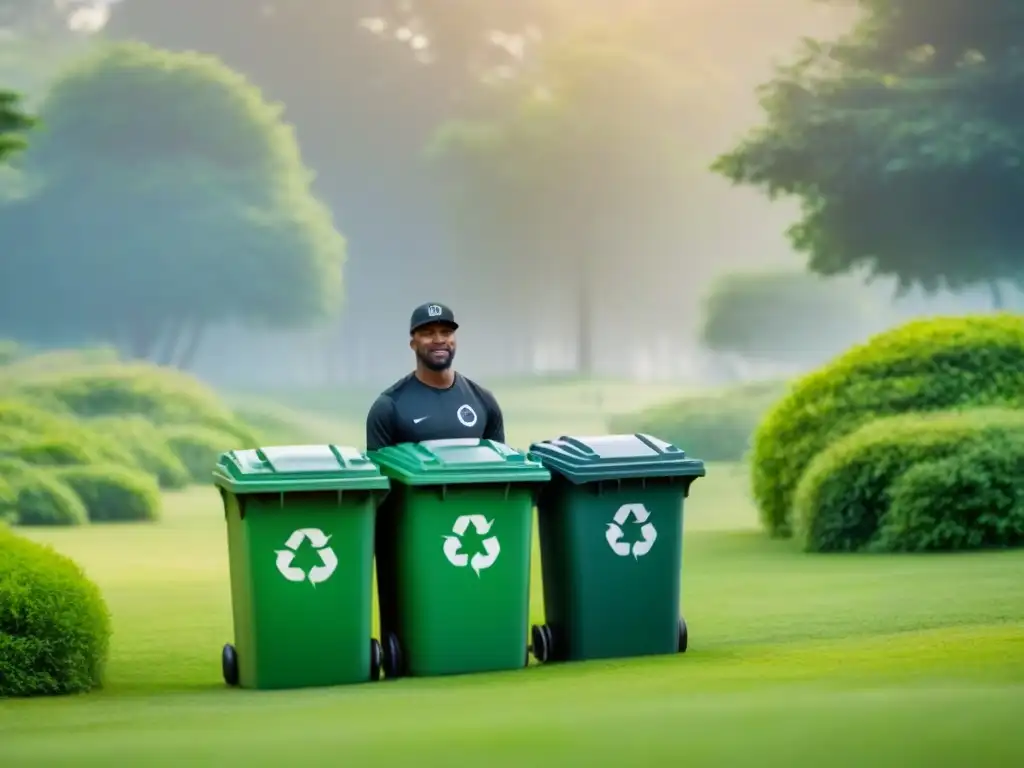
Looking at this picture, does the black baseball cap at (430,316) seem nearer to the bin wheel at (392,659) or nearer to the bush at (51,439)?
the bin wheel at (392,659)

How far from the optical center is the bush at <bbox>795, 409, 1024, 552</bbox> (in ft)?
41.6

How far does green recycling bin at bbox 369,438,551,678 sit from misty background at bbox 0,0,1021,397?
2095cm

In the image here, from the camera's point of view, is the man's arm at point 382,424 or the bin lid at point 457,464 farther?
the man's arm at point 382,424

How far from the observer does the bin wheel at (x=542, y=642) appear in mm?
8055

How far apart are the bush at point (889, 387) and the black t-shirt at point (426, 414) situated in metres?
6.52

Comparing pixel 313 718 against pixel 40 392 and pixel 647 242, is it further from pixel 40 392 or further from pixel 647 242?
pixel 647 242

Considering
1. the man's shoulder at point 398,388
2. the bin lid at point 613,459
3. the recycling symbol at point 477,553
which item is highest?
the man's shoulder at point 398,388

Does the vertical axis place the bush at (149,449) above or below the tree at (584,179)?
below

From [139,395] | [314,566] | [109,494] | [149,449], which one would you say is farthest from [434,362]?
[139,395]

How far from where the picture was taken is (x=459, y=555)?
299 inches

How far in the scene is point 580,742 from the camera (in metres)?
5.37

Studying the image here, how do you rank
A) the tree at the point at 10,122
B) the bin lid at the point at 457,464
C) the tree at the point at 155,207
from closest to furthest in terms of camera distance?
the bin lid at the point at 457,464, the tree at the point at 10,122, the tree at the point at 155,207

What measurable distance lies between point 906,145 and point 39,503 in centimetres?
1337

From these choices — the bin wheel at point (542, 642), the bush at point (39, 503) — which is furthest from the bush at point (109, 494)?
the bin wheel at point (542, 642)
